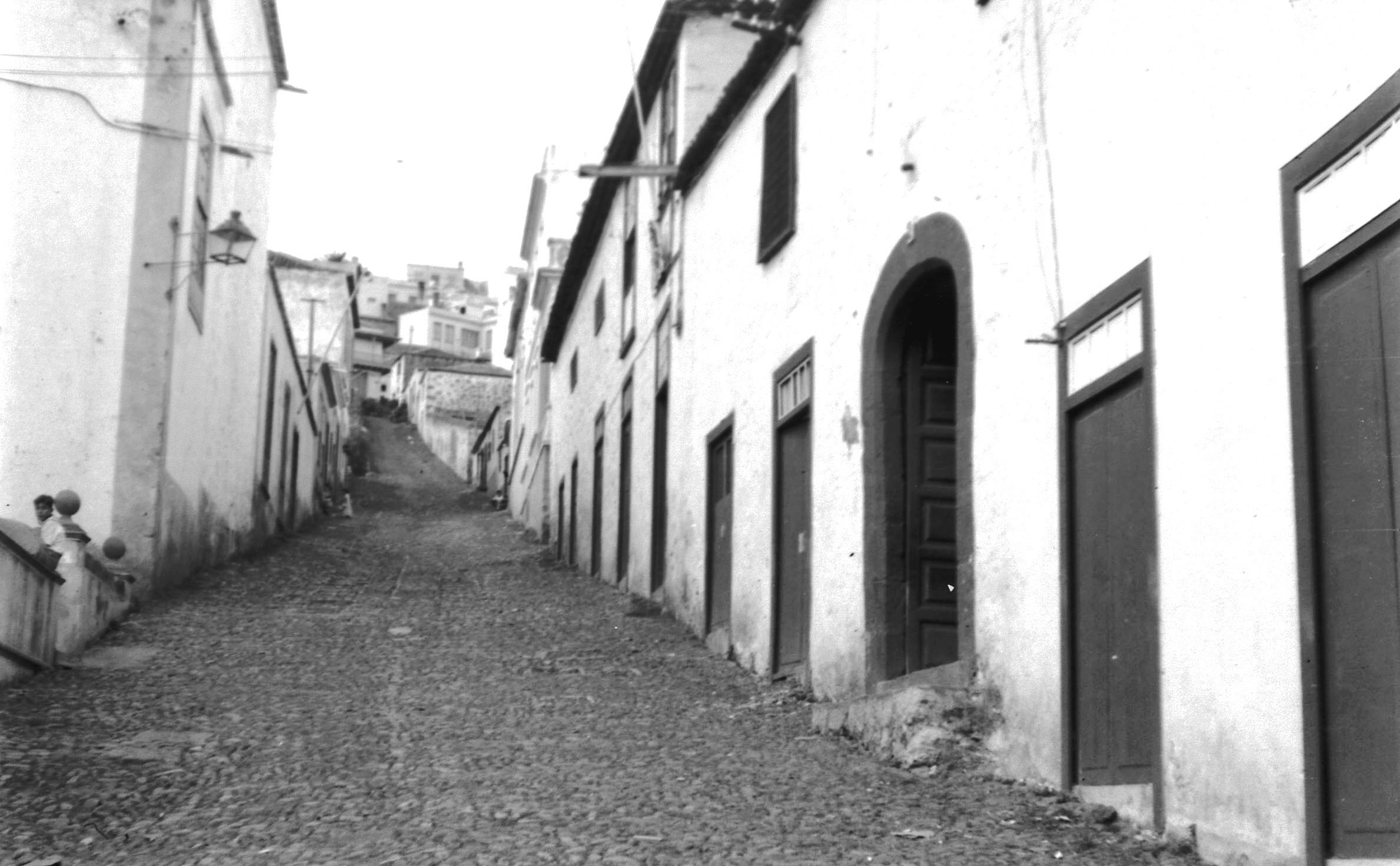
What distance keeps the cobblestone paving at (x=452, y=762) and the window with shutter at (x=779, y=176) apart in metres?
3.31

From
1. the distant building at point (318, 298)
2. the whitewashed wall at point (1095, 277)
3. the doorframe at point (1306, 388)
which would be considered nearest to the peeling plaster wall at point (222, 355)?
the whitewashed wall at point (1095, 277)

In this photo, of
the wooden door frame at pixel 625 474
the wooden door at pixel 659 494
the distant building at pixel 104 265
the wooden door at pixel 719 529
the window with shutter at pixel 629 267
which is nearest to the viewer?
the wooden door at pixel 719 529

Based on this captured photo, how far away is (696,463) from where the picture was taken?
49.6 ft

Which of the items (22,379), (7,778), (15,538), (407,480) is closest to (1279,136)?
(7,778)

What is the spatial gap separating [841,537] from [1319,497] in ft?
17.2

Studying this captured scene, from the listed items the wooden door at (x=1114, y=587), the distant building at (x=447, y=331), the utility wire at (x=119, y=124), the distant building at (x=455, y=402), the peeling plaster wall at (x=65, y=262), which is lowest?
the wooden door at (x=1114, y=587)

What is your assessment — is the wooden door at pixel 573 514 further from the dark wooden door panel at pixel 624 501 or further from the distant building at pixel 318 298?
the distant building at pixel 318 298

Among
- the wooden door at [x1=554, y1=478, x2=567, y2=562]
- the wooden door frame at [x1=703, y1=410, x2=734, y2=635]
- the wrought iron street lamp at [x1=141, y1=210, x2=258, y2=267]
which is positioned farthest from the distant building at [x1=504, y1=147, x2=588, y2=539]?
the wooden door frame at [x1=703, y1=410, x2=734, y2=635]

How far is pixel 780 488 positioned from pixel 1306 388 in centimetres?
682

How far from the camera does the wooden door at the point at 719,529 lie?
1373cm

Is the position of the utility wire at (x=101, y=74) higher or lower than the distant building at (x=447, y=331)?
lower

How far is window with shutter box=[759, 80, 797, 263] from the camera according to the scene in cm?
1216

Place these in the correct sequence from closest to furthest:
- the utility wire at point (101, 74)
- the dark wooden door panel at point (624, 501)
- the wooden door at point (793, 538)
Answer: the wooden door at point (793, 538), the utility wire at point (101, 74), the dark wooden door panel at point (624, 501)

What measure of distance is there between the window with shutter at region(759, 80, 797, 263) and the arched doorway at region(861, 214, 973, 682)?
2.30 m
